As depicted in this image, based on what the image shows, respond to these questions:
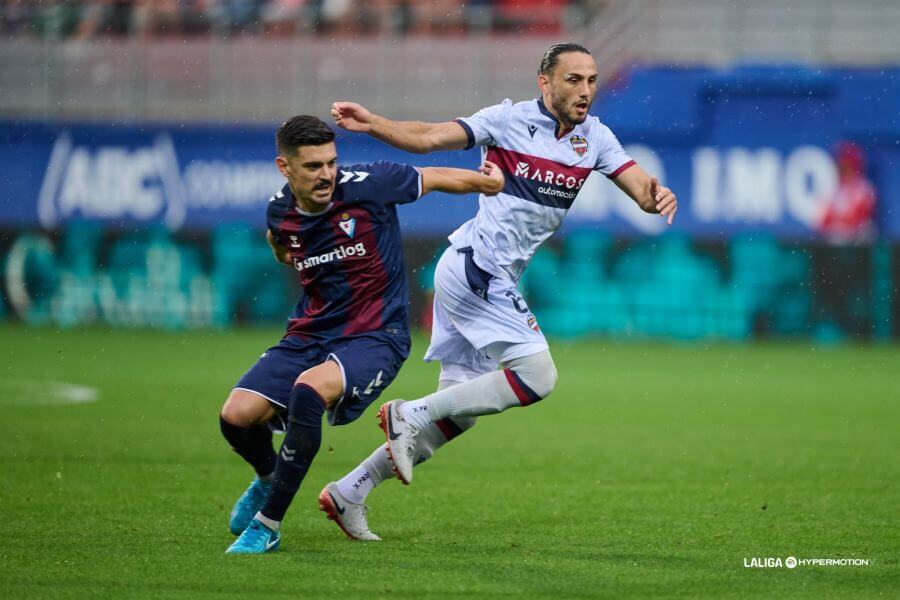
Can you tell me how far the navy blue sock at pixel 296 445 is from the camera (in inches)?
244

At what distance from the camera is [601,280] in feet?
61.4

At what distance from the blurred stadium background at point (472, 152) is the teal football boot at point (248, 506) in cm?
1158

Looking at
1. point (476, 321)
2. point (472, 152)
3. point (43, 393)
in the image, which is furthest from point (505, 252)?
point (472, 152)

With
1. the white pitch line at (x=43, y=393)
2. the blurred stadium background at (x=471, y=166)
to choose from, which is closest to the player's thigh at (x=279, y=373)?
the white pitch line at (x=43, y=393)

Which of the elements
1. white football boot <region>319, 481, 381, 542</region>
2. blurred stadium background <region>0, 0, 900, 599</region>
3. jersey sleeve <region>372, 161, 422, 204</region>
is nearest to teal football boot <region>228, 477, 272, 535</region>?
white football boot <region>319, 481, 381, 542</region>

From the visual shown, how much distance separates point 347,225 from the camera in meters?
6.48

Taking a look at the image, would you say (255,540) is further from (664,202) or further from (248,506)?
(664,202)

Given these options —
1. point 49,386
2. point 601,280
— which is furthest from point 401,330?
point 601,280

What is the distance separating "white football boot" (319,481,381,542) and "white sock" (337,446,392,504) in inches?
1.2

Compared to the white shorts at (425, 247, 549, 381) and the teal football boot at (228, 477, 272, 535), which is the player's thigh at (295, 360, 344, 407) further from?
the white shorts at (425, 247, 549, 381)

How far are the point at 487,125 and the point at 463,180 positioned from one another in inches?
30.8

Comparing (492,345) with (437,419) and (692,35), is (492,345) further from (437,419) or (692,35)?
(692,35)

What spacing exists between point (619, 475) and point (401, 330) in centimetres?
276

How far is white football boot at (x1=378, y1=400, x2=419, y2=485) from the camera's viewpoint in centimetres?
657
